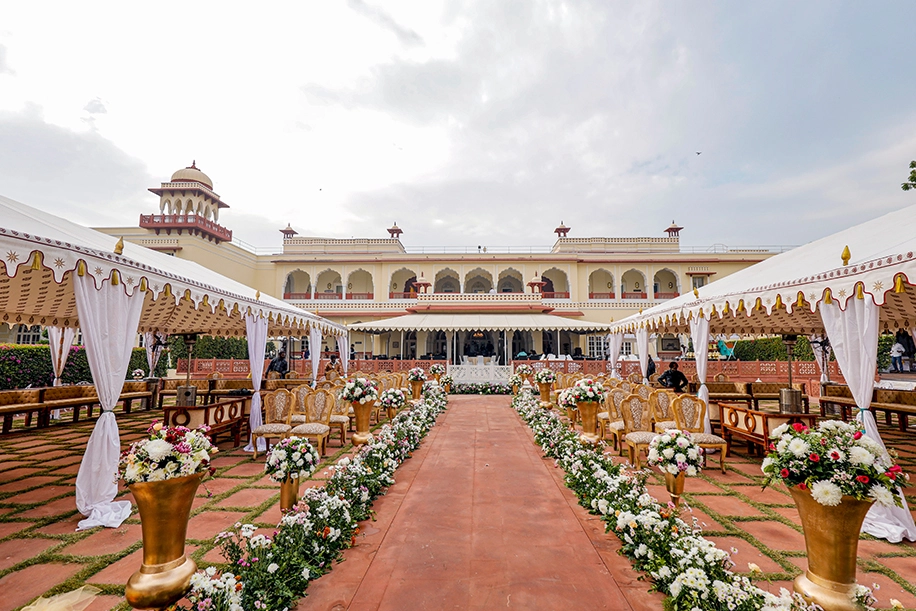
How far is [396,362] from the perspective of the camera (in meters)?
16.0

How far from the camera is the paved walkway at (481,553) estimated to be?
247cm

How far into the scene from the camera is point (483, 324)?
17.1 meters

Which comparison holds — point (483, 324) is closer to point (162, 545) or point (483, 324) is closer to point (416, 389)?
point (416, 389)

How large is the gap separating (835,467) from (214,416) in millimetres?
7088

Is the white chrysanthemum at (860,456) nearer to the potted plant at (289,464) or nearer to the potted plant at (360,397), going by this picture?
the potted plant at (289,464)

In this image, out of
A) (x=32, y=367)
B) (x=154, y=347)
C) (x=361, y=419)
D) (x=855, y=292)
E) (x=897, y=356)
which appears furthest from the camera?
(x=897, y=356)

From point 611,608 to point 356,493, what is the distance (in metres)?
2.32

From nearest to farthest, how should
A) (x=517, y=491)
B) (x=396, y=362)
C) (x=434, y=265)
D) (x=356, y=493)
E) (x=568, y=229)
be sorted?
1. (x=356, y=493)
2. (x=517, y=491)
3. (x=396, y=362)
4. (x=434, y=265)
5. (x=568, y=229)

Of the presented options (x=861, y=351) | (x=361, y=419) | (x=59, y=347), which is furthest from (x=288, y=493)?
(x=59, y=347)

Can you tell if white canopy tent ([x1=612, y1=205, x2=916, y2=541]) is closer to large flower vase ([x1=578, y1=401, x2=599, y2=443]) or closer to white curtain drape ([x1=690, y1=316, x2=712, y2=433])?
white curtain drape ([x1=690, y1=316, x2=712, y2=433])

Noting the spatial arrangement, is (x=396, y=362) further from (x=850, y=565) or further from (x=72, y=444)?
(x=850, y=565)

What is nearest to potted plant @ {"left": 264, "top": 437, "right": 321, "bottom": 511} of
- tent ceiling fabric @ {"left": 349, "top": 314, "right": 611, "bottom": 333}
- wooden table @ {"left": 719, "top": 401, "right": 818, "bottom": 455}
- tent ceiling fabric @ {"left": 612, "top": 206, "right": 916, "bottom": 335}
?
tent ceiling fabric @ {"left": 612, "top": 206, "right": 916, "bottom": 335}

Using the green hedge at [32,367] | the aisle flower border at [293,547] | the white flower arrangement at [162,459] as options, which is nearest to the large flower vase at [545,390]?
the aisle flower border at [293,547]

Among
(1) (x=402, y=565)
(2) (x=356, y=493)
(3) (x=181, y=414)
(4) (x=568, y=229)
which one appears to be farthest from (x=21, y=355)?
(4) (x=568, y=229)
